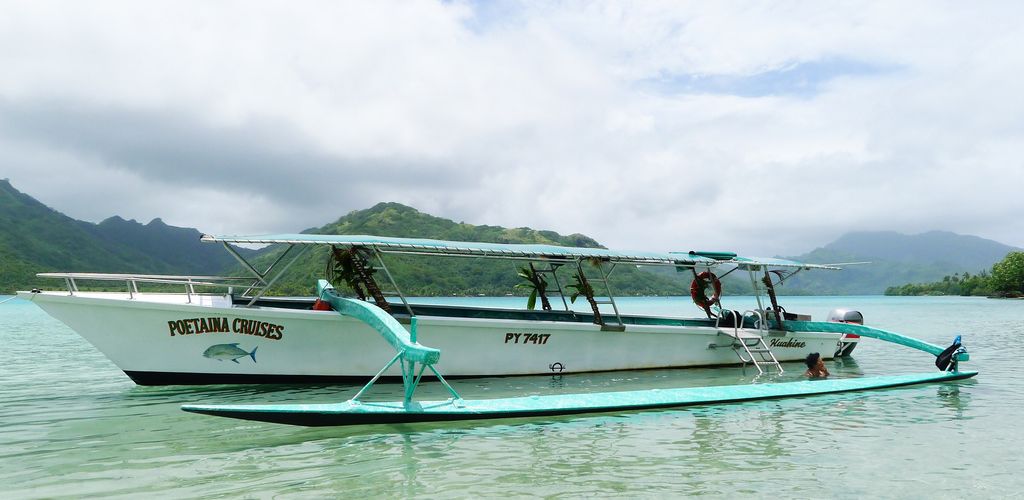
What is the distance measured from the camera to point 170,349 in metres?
12.0

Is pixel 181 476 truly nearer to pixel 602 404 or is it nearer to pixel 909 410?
pixel 602 404

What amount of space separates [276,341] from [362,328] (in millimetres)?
1655

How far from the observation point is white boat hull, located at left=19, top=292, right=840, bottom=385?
460 inches

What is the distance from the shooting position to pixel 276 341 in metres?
12.5

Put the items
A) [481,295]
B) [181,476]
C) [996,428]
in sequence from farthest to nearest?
[481,295]
[996,428]
[181,476]

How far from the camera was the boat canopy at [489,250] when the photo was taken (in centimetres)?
1261

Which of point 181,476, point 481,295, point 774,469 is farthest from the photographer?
point 481,295

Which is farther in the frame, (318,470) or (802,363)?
(802,363)

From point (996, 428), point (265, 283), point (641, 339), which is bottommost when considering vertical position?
point (996, 428)

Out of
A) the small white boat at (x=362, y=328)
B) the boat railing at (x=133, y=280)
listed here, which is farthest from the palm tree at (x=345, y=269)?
the boat railing at (x=133, y=280)

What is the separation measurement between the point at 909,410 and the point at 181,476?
12.1 metres

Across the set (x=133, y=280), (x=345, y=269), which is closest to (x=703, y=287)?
(x=345, y=269)

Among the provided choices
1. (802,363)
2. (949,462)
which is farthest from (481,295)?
(949,462)

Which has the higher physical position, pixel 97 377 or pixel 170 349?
pixel 170 349
